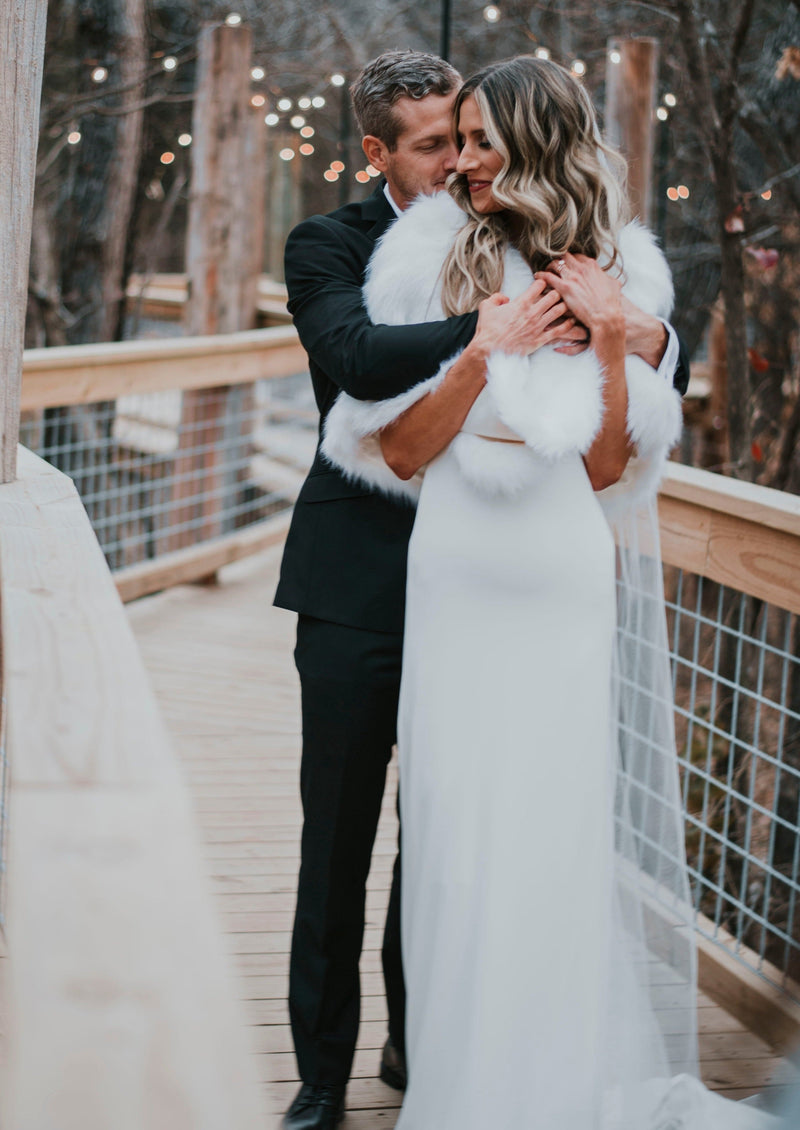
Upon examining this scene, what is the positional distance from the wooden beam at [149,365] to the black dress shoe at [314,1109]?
2599 millimetres

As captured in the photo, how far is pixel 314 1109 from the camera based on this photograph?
2.00 metres

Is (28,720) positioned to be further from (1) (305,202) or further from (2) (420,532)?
(1) (305,202)

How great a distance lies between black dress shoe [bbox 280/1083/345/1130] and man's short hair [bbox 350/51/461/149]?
1533 millimetres

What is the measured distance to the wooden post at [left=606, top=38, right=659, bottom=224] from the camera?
5.13 m

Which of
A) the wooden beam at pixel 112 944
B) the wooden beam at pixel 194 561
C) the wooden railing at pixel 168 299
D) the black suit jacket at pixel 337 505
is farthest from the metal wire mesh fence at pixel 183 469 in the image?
the wooden beam at pixel 112 944

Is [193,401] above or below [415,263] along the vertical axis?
below

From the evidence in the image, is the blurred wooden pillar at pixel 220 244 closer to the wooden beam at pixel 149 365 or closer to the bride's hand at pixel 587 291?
the wooden beam at pixel 149 365

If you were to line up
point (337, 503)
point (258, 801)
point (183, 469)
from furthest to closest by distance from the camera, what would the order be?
point (183, 469) → point (258, 801) → point (337, 503)

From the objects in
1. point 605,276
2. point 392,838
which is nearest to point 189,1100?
point 605,276

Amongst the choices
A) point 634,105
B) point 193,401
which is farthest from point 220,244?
point 634,105

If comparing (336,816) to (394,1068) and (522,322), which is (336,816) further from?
(522,322)

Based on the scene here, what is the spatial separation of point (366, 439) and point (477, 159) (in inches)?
16.8

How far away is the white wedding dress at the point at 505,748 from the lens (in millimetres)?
1716

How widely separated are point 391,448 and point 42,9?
0.95 m
